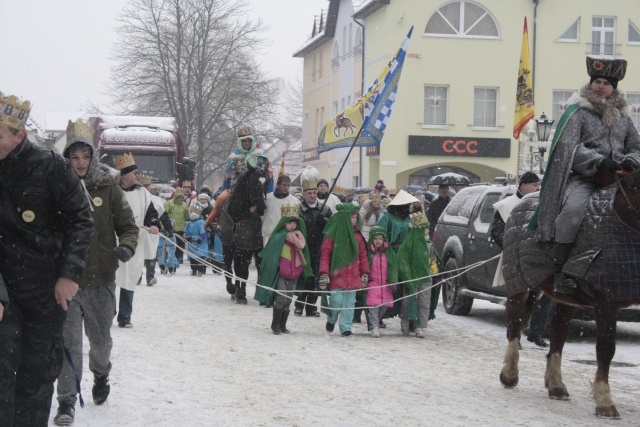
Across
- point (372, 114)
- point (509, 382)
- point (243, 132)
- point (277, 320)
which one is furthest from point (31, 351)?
point (372, 114)

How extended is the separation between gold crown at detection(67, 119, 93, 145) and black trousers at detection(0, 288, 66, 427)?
211 centimetres

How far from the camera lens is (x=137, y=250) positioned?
11.9m

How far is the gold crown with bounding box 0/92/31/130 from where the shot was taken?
210 inches

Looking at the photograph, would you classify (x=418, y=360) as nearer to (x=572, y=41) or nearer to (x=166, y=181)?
(x=166, y=181)

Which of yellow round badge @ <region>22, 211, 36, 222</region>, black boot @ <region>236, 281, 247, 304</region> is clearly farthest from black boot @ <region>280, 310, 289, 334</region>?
yellow round badge @ <region>22, 211, 36, 222</region>

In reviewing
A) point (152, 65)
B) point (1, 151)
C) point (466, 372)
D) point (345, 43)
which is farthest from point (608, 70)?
point (152, 65)

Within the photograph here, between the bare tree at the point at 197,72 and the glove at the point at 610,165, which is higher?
the bare tree at the point at 197,72

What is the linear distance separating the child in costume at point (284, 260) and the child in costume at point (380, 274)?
29.5 inches

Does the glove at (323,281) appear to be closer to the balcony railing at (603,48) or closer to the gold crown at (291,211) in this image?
the gold crown at (291,211)

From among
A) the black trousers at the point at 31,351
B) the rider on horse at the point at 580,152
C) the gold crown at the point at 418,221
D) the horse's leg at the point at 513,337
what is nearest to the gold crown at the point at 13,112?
the black trousers at the point at 31,351

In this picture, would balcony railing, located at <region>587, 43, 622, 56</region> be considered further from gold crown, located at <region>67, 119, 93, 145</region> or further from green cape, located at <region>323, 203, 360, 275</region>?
gold crown, located at <region>67, 119, 93, 145</region>

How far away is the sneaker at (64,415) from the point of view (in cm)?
697

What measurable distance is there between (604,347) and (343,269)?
495cm

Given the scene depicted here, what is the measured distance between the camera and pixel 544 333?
41.7ft
